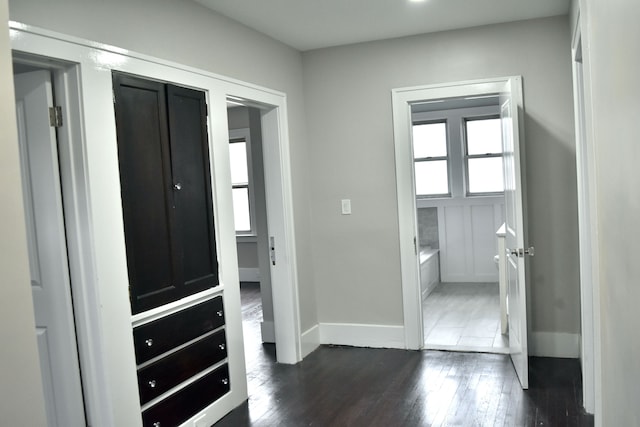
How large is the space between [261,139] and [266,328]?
1.63 m

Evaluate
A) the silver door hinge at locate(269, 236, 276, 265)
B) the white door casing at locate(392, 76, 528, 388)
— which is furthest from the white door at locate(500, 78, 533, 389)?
the silver door hinge at locate(269, 236, 276, 265)

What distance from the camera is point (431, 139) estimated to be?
7.38m

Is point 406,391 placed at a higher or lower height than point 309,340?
lower

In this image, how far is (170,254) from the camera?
2.94 metres

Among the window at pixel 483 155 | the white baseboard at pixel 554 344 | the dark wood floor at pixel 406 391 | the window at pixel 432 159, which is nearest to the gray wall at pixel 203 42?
the dark wood floor at pixel 406 391

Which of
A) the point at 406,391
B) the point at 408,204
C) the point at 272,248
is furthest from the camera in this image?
the point at 408,204

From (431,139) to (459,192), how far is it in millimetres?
799

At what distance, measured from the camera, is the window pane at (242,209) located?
8.09 m

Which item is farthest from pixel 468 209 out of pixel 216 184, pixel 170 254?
pixel 170 254

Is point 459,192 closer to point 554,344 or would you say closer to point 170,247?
point 554,344

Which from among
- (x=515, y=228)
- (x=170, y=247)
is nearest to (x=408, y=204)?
(x=515, y=228)

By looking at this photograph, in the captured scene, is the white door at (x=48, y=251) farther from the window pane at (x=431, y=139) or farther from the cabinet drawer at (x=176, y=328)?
the window pane at (x=431, y=139)

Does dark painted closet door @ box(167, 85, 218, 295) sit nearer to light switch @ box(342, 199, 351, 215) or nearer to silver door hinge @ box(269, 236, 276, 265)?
silver door hinge @ box(269, 236, 276, 265)

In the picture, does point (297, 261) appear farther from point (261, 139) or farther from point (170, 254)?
point (170, 254)
